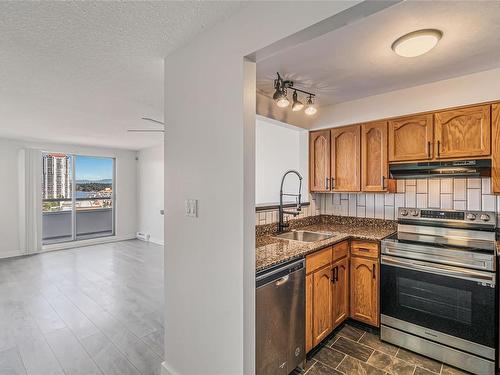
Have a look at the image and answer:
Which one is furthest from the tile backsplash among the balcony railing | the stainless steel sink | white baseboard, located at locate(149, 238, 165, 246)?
the balcony railing

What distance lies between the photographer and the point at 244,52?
1.40 m

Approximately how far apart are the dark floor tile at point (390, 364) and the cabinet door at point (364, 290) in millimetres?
322

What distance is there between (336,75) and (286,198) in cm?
177

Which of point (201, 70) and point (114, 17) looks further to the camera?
point (201, 70)

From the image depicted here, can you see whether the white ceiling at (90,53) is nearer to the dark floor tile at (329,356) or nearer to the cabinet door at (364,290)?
the cabinet door at (364,290)

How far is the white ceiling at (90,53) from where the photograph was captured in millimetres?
1408

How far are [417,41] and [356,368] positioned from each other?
236cm

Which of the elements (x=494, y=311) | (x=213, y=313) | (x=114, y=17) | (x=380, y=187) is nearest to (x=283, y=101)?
(x=114, y=17)

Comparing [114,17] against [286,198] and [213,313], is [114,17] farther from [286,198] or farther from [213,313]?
[286,198]

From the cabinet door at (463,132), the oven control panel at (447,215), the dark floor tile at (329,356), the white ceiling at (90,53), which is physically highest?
the white ceiling at (90,53)

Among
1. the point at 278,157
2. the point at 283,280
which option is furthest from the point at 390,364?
the point at 278,157

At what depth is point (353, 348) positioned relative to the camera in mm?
2301

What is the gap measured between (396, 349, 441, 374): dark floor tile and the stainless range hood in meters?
1.54

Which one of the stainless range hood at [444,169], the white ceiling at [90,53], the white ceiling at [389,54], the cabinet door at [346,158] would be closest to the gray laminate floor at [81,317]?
the white ceiling at [90,53]
